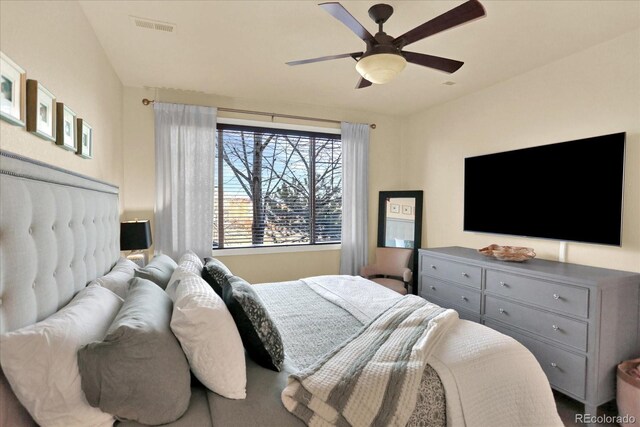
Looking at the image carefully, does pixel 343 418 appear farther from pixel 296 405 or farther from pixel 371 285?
pixel 371 285

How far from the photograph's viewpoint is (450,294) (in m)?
3.07

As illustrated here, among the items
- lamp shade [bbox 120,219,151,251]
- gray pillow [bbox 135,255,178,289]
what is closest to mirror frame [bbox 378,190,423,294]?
gray pillow [bbox 135,255,178,289]

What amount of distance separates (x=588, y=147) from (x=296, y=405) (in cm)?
279

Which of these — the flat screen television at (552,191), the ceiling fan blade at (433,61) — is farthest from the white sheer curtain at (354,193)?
the ceiling fan blade at (433,61)

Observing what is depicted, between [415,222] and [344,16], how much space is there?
9.67 feet

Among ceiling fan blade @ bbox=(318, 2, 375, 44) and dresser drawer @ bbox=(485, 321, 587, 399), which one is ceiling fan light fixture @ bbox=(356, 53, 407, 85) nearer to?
ceiling fan blade @ bbox=(318, 2, 375, 44)

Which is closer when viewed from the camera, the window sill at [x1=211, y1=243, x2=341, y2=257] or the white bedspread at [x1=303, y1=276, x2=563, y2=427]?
the white bedspread at [x1=303, y1=276, x2=563, y2=427]

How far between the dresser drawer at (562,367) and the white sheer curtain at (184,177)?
10.2 feet

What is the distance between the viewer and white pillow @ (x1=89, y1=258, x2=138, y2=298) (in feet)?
5.67

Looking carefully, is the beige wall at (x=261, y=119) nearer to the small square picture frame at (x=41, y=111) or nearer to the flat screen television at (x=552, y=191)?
the flat screen television at (x=552, y=191)

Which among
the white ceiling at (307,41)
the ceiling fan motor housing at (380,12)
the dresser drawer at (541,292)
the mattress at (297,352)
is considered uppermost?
the white ceiling at (307,41)

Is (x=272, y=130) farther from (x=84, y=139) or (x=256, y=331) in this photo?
(x=256, y=331)

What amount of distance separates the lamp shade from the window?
992mm

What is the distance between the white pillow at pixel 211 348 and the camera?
3.82 feet
